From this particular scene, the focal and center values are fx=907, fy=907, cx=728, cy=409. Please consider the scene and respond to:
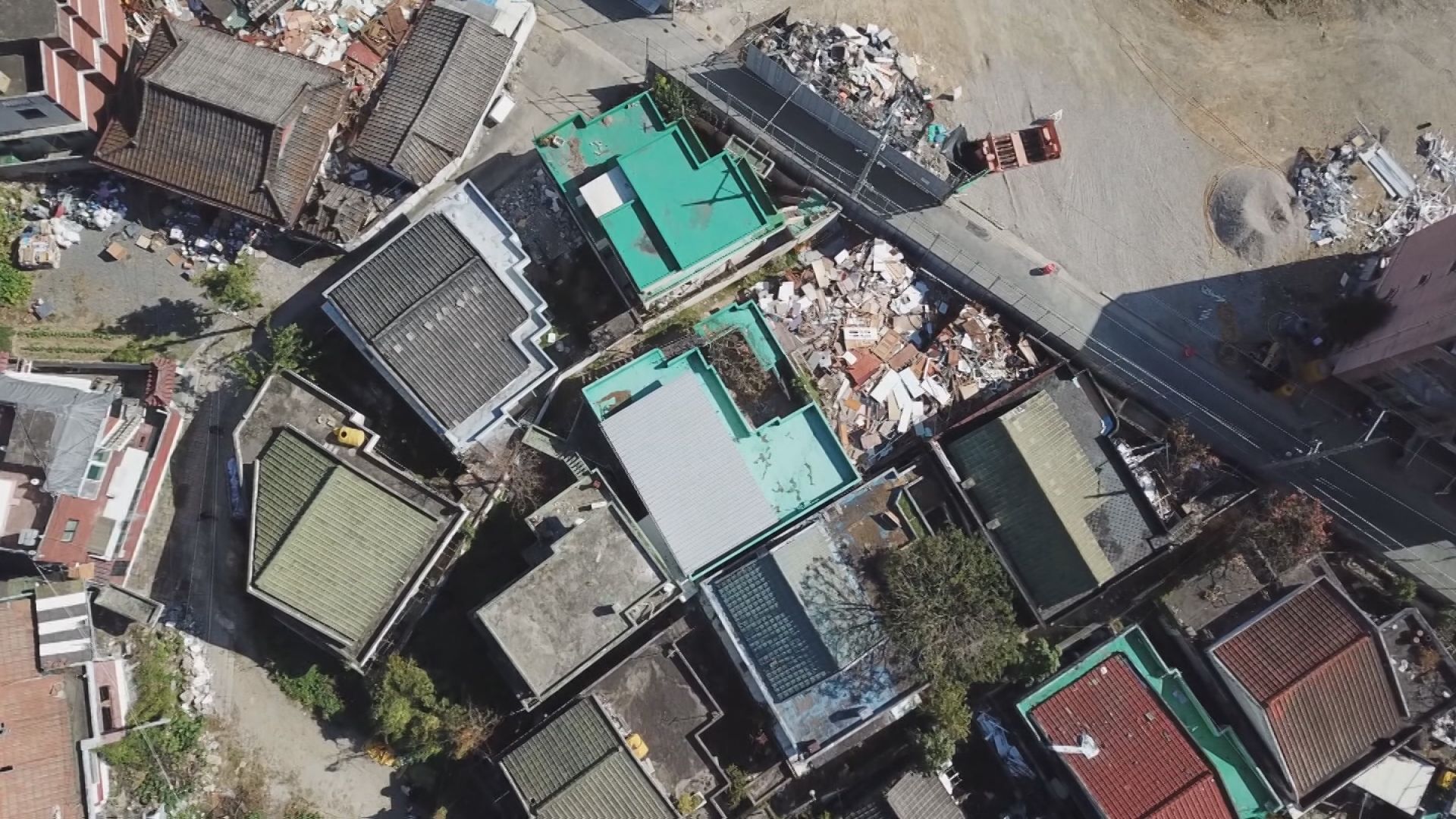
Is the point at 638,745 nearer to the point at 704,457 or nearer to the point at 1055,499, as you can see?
the point at 704,457

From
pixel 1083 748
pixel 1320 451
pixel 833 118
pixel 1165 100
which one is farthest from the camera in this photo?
pixel 1165 100

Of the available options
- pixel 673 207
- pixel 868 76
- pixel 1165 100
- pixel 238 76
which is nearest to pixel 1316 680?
pixel 1165 100

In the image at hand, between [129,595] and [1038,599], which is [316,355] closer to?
[129,595]

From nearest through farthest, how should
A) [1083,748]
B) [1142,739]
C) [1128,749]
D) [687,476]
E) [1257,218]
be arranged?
[687,476] → [1083,748] → [1128,749] → [1142,739] → [1257,218]

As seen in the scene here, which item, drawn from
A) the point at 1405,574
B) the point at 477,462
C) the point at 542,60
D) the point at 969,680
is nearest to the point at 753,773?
the point at 969,680

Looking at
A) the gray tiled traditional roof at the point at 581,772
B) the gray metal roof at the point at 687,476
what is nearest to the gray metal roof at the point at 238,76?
the gray metal roof at the point at 687,476

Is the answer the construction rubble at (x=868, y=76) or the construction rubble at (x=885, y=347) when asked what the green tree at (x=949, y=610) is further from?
the construction rubble at (x=868, y=76)

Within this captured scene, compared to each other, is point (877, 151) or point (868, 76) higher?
point (868, 76)

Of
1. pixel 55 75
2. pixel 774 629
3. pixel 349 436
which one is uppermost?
pixel 55 75
